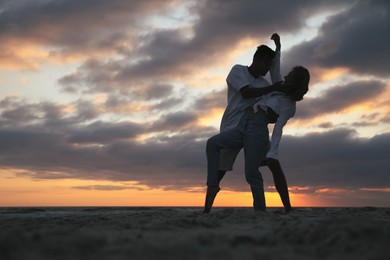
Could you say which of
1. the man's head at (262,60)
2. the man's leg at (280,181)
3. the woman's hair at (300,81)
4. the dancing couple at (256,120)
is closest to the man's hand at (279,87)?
the dancing couple at (256,120)

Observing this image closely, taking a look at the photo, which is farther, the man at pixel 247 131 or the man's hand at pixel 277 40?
the man's hand at pixel 277 40

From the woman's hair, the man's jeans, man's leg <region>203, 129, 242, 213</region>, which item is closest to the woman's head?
the woman's hair

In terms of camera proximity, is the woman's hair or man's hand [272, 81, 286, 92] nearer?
man's hand [272, 81, 286, 92]

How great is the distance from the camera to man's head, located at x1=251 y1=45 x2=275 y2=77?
5731mm

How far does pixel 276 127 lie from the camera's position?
19.0 feet

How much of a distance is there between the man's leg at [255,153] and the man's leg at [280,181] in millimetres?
174

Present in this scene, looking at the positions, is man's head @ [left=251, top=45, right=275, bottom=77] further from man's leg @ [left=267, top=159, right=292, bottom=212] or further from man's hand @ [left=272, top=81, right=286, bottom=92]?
man's leg @ [left=267, top=159, right=292, bottom=212]

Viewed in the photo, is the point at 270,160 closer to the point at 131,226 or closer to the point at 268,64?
the point at 268,64

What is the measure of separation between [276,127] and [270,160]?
45 centimetres

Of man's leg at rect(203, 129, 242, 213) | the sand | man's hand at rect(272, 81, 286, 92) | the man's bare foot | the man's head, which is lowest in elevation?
the sand

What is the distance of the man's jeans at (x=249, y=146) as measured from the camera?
5754mm

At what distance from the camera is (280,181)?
5.86 meters

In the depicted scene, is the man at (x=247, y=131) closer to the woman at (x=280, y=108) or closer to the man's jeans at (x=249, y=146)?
the man's jeans at (x=249, y=146)

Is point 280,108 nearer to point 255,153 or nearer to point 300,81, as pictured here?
point 300,81
